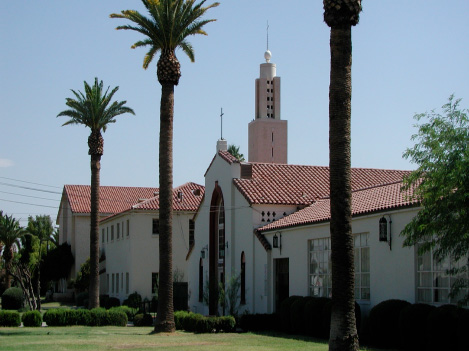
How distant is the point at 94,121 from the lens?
36.2m

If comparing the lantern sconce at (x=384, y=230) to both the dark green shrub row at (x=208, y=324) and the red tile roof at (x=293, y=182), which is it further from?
the red tile roof at (x=293, y=182)

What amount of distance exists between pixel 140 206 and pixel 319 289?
24.4 m

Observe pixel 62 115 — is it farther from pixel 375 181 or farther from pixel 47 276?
pixel 47 276

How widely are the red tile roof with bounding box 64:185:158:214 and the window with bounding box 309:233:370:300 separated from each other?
126 feet

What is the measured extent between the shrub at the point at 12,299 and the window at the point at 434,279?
112ft

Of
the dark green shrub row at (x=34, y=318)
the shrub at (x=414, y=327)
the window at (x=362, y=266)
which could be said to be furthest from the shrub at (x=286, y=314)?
the dark green shrub row at (x=34, y=318)

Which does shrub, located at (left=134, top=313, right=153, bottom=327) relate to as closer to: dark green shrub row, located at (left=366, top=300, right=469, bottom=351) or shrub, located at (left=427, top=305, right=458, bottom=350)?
dark green shrub row, located at (left=366, top=300, right=469, bottom=351)

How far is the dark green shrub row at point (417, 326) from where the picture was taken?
16.8 meters

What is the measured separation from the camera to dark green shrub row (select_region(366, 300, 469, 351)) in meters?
16.8

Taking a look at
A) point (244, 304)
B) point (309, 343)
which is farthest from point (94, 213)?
point (309, 343)

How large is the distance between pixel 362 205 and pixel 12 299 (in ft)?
101

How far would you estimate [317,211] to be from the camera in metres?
29.3

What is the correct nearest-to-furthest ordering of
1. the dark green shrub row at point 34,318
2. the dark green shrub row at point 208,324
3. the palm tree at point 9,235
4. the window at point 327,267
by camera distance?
the window at point 327,267, the dark green shrub row at point 208,324, the dark green shrub row at point 34,318, the palm tree at point 9,235

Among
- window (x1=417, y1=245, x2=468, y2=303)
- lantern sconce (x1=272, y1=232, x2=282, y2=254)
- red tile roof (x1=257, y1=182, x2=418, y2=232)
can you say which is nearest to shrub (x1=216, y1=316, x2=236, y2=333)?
red tile roof (x1=257, y1=182, x2=418, y2=232)
